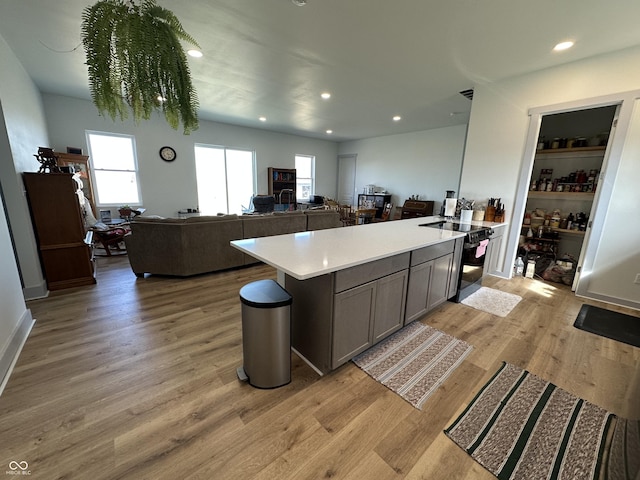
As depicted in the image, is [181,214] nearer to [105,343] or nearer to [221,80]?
[221,80]

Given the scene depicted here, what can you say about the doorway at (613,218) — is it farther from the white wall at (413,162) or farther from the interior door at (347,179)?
the interior door at (347,179)

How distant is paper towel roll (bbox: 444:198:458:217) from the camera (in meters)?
3.61

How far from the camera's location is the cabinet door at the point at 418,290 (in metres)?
2.25

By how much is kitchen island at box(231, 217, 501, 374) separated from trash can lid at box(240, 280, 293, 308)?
0.18 meters

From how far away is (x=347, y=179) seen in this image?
363 inches

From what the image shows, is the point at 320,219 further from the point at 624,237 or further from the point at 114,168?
the point at 114,168

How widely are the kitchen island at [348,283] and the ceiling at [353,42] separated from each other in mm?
1978

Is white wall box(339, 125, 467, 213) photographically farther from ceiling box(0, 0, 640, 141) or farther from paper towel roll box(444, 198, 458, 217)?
paper towel roll box(444, 198, 458, 217)

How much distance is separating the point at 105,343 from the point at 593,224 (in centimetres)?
541

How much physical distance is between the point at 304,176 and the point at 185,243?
19.3 ft

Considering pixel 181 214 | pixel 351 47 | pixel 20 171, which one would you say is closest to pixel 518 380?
pixel 351 47

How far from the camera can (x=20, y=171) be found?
2859mm

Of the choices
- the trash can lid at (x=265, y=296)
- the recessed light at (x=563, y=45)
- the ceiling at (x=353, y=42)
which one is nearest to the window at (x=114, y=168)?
the ceiling at (x=353, y=42)

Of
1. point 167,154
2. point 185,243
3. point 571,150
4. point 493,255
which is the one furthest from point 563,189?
point 167,154
